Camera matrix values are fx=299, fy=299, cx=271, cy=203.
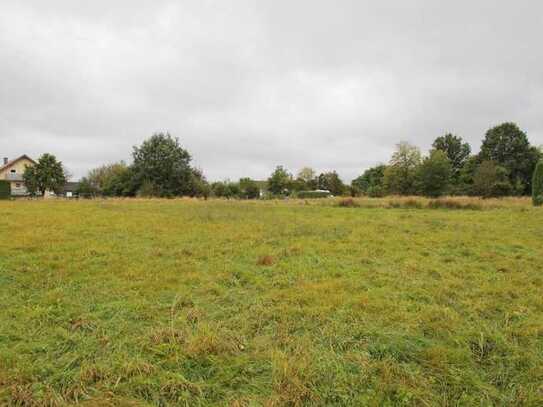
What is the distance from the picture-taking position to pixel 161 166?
1411 inches

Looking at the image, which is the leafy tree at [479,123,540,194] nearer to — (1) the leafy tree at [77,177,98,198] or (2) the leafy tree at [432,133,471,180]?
(2) the leafy tree at [432,133,471,180]

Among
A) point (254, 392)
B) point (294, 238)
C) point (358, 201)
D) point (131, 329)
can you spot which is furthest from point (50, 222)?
point (358, 201)

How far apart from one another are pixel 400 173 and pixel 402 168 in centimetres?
94

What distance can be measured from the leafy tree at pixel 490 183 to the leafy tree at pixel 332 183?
1995 centimetres

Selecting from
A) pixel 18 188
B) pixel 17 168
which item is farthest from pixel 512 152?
pixel 17 168

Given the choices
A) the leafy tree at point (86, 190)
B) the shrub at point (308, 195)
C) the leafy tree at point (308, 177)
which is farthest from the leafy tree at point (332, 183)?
the leafy tree at point (86, 190)

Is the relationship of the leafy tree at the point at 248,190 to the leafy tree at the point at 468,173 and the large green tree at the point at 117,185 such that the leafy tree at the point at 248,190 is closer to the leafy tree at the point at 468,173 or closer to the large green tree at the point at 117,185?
the large green tree at the point at 117,185

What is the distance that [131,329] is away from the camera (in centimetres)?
314

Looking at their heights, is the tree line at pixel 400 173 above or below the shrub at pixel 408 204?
above

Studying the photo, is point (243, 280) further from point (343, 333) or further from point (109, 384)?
point (109, 384)

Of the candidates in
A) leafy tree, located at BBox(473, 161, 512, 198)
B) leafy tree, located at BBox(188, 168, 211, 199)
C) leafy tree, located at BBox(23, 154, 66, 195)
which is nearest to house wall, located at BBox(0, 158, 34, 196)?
leafy tree, located at BBox(23, 154, 66, 195)

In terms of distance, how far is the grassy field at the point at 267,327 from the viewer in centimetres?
234

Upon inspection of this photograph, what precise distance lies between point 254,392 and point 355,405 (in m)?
0.76

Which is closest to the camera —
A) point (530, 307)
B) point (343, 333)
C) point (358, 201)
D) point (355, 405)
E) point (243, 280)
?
point (355, 405)
